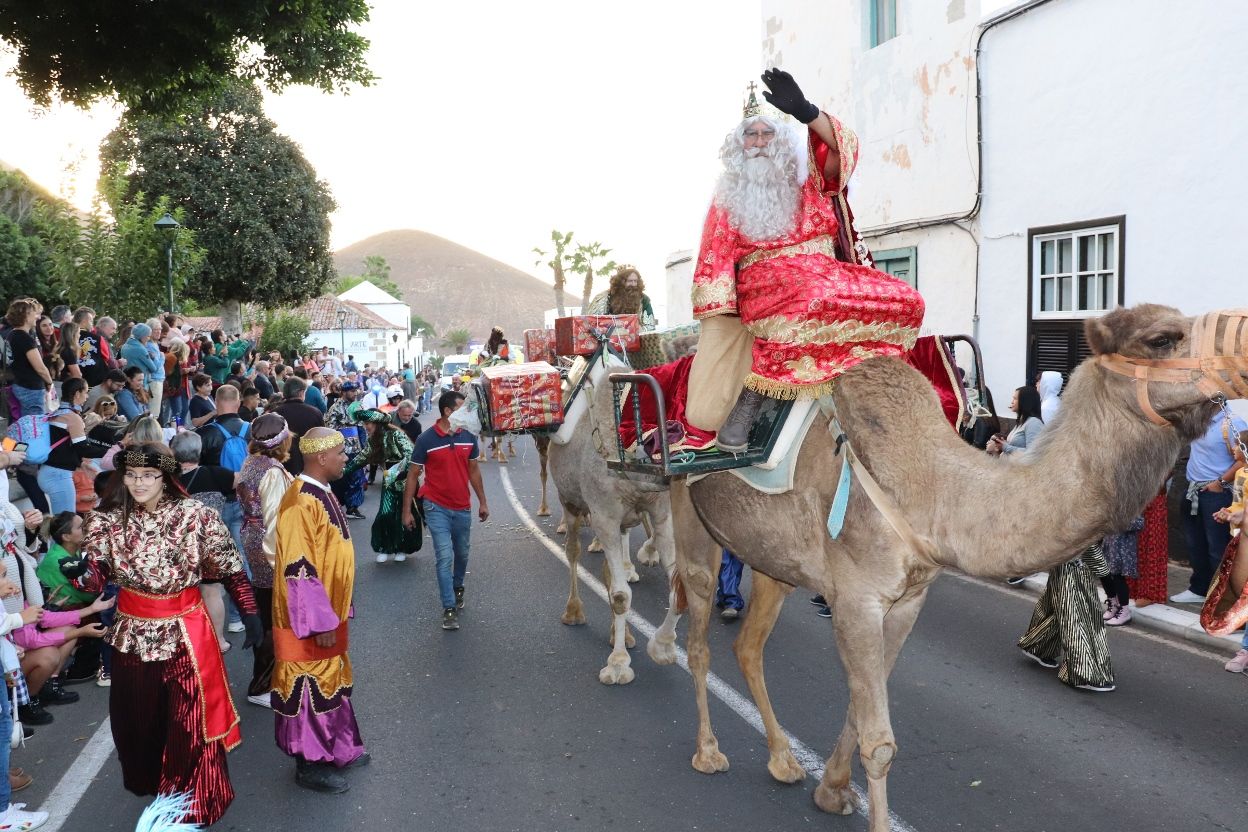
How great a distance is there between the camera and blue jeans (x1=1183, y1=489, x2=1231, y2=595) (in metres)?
8.39

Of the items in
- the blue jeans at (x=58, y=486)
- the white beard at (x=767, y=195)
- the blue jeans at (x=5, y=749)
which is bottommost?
the blue jeans at (x=5, y=749)

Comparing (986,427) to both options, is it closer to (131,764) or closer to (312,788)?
(312,788)

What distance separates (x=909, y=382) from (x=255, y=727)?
16.1 ft

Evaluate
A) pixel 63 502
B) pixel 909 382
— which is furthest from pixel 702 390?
pixel 63 502

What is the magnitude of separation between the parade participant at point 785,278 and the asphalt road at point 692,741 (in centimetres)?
212

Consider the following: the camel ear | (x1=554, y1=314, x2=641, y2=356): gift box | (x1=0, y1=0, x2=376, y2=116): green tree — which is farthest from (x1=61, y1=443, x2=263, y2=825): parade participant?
(x1=0, y1=0, x2=376, y2=116): green tree

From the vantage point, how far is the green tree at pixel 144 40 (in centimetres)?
972

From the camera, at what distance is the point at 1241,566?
3.92m

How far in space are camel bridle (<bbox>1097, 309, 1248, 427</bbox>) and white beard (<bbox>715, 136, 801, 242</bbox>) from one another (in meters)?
1.80

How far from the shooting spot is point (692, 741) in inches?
229

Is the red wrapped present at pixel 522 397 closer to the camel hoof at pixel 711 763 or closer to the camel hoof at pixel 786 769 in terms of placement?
the camel hoof at pixel 711 763

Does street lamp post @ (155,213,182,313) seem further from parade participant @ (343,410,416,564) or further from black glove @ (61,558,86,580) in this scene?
black glove @ (61,558,86,580)

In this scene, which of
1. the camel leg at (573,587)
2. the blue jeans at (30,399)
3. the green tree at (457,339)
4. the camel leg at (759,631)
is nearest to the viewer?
the camel leg at (759,631)

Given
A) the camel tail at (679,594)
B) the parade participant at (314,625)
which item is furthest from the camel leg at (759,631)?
the parade participant at (314,625)
